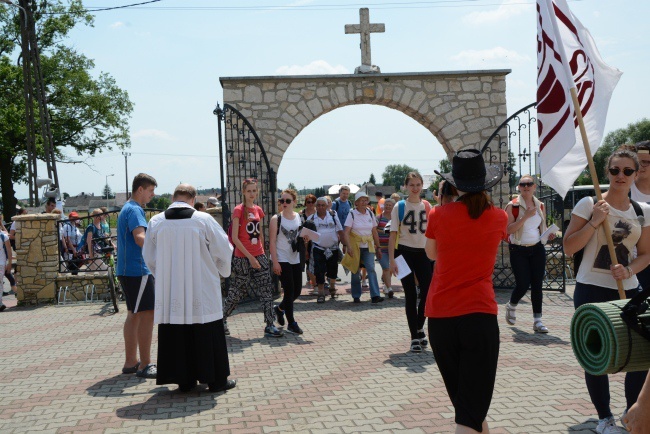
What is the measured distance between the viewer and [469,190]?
3811 mm

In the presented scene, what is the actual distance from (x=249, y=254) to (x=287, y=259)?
0.58 metres

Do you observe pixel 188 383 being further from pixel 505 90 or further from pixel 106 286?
pixel 505 90

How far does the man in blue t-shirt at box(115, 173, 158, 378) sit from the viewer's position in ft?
21.3

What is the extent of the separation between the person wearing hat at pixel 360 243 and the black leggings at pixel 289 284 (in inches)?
103

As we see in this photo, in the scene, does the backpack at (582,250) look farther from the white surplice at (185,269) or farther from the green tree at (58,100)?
the green tree at (58,100)

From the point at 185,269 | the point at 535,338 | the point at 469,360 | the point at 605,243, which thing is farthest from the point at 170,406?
the point at 535,338

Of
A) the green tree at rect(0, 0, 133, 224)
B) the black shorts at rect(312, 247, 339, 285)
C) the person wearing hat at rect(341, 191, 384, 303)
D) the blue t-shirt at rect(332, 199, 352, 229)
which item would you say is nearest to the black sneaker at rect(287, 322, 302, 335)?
the person wearing hat at rect(341, 191, 384, 303)

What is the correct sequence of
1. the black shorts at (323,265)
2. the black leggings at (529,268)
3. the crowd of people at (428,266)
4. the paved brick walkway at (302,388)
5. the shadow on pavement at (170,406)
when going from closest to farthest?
the crowd of people at (428,266)
the paved brick walkway at (302,388)
the shadow on pavement at (170,406)
the black leggings at (529,268)
the black shorts at (323,265)

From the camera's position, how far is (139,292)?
6.50 m

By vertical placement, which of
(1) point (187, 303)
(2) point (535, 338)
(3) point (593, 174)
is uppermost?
(3) point (593, 174)

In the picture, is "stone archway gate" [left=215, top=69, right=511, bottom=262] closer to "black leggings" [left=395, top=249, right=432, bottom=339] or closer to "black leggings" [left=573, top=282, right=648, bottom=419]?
"black leggings" [left=395, top=249, right=432, bottom=339]

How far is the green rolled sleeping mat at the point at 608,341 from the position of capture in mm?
2240

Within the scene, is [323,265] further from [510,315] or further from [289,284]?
[510,315]

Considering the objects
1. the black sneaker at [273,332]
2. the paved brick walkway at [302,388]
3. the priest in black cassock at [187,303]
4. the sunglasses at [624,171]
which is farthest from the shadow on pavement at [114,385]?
the sunglasses at [624,171]
